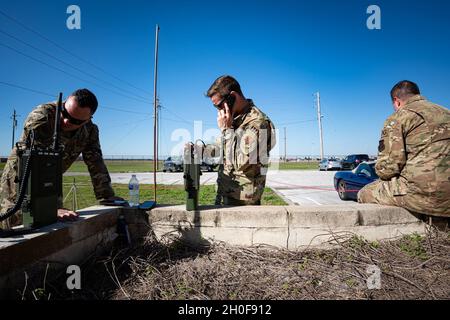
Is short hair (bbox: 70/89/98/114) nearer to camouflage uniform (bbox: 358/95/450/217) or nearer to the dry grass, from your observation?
the dry grass

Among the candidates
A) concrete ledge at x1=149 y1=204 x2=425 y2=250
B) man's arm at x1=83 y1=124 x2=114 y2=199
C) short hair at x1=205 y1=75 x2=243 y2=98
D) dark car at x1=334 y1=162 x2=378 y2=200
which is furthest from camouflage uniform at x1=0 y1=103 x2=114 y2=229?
dark car at x1=334 y1=162 x2=378 y2=200

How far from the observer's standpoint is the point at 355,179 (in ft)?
25.6

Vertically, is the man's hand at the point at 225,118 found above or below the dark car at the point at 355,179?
above

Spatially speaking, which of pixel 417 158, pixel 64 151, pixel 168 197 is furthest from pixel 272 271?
pixel 168 197

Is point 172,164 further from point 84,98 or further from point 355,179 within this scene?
point 84,98

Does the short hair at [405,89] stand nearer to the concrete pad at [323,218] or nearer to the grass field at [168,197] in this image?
the concrete pad at [323,218]

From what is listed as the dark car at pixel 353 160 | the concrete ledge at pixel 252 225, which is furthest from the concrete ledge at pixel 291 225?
the dark car at pixel 353 160

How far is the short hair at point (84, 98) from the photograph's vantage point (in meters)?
2.55

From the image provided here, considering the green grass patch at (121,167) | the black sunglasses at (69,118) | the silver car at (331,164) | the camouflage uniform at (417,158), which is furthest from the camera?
the green grass patch at (121,167)

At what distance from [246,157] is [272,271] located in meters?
1.14

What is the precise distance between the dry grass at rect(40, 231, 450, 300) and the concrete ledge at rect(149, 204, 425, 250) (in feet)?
0.29
